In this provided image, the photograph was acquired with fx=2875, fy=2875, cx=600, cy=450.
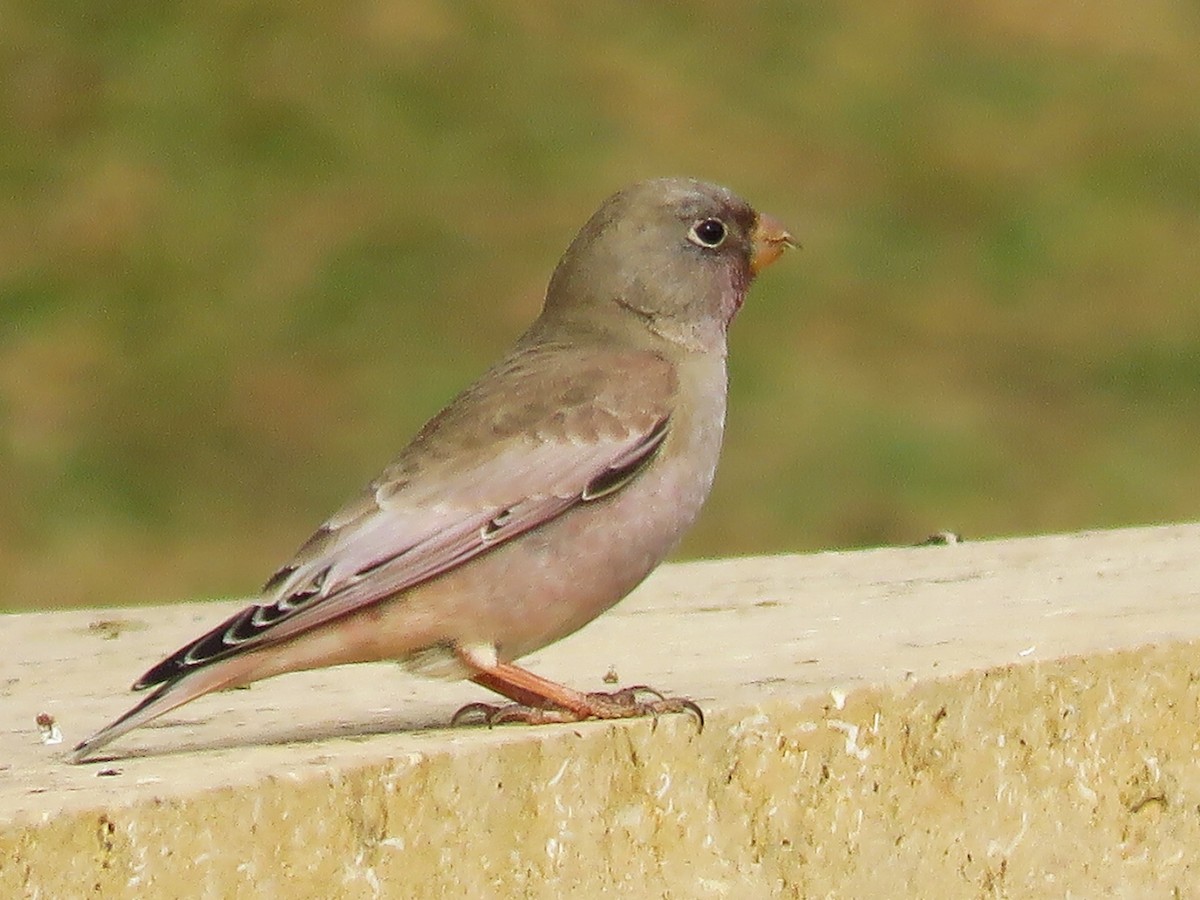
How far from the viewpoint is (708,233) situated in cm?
542

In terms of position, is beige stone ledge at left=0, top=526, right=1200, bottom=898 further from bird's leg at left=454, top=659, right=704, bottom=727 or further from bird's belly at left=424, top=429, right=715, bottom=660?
bird's belly at left=424, top=429, right=715, bottom=660

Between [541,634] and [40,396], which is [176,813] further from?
[40,396]

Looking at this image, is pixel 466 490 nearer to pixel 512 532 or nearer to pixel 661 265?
pixel 512 532

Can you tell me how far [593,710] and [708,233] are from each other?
1213 mm

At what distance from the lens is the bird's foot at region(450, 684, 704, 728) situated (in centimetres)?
452

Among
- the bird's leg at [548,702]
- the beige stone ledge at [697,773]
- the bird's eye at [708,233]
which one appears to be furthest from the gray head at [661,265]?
the bird's leg at [548,702]

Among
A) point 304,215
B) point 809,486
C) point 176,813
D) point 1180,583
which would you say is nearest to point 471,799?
point 176,813

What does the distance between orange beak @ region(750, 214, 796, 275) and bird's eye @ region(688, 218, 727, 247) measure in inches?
3.1

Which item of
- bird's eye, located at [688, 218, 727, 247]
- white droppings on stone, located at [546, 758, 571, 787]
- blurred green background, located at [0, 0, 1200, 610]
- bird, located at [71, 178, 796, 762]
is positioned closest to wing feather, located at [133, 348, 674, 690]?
bird, located at [71, 178, 796, 762]

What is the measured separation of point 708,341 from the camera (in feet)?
17.6

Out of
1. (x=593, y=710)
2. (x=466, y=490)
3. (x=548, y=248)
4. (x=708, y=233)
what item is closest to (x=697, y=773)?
(x=593, y=710)

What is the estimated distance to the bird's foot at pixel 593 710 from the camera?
178 inches

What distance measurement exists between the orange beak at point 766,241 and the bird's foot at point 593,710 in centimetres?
109

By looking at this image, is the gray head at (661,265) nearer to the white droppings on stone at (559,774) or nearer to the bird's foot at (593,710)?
the bird's foot at (593,710)
